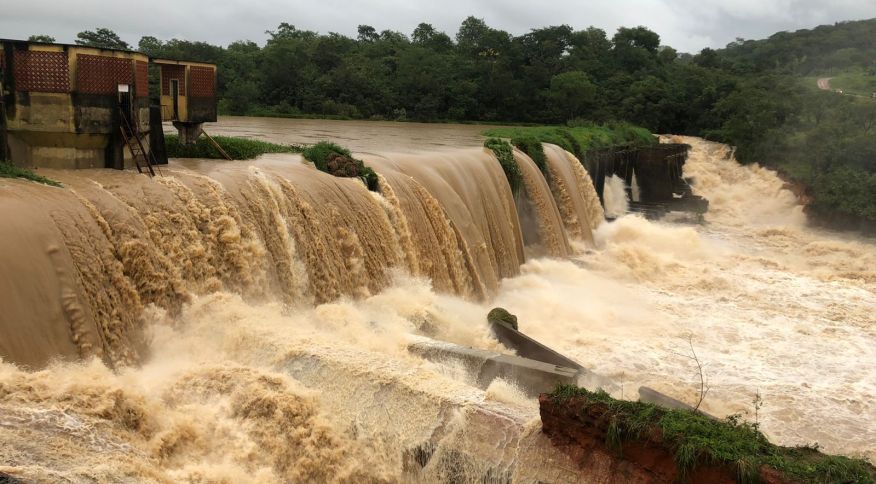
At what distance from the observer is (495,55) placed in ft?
183

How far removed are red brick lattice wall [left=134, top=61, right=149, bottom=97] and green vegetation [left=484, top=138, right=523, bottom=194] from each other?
10.5m

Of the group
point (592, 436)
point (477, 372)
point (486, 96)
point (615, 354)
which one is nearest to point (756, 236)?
point (615, 354)

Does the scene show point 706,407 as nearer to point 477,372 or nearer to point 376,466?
point 477,372

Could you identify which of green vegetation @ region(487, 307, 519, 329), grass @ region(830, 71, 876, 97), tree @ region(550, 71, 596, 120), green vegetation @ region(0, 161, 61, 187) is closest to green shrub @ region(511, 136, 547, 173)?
green vegetation @ region(487, 307, 519, 329)

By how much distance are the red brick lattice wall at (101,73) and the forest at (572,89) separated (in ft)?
80.9

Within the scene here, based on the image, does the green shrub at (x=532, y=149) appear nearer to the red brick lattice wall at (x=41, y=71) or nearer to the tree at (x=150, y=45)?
the red brick lattice wall at (x=41, y=71)

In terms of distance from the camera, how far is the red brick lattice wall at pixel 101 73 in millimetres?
10945

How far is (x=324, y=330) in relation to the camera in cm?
999

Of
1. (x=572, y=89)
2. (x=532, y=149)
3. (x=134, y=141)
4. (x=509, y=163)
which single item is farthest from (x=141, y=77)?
(x=572, y=89)

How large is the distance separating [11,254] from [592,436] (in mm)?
6076

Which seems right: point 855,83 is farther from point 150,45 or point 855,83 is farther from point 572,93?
point 150,45

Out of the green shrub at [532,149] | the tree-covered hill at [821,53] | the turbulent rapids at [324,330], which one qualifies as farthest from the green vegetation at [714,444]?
the tree-covered hill at [821,53]

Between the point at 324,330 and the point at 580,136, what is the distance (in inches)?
909

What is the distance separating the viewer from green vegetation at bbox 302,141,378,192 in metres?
13.8
